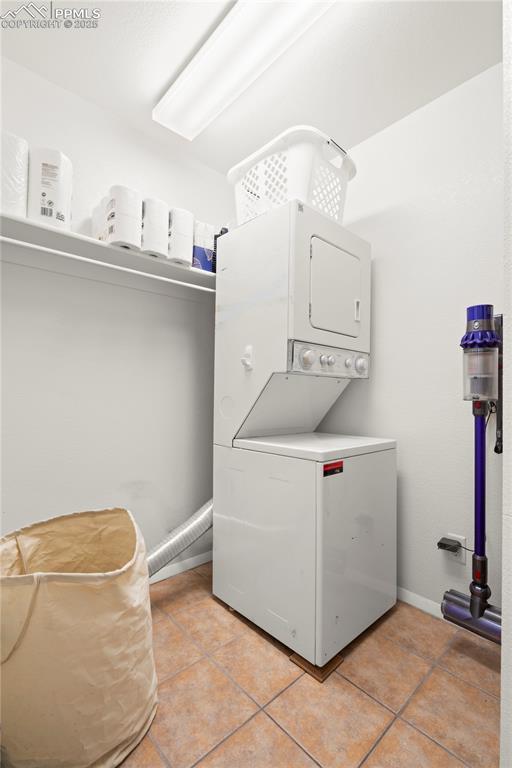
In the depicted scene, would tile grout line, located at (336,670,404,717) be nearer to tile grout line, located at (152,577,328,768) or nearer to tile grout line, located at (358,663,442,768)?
tile grout line, located at (358,663,442,768)

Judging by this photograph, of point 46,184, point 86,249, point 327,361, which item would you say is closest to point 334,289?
point 327,361

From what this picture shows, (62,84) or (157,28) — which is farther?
(62,84)

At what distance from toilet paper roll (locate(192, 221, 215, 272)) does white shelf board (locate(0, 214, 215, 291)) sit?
2.3 inches

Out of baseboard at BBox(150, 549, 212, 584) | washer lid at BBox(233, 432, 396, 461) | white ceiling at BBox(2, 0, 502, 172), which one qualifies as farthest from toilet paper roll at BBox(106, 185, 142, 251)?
baseboard at BBox(150, 549, 212, 584)

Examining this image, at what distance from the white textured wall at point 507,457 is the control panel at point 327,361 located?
98cm

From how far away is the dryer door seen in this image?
172 cm

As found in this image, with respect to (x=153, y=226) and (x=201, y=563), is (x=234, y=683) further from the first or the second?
(x=153, y=226)

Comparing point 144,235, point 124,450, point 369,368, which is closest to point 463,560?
point 369,368

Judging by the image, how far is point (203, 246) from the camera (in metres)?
2.07

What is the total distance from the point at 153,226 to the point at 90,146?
67 centimetres

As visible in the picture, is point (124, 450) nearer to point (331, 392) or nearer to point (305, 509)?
point (305, 509)

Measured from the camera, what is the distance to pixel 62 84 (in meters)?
1.83

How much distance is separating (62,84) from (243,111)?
0.95m

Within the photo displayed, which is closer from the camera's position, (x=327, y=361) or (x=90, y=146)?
(x=327, y=361)
